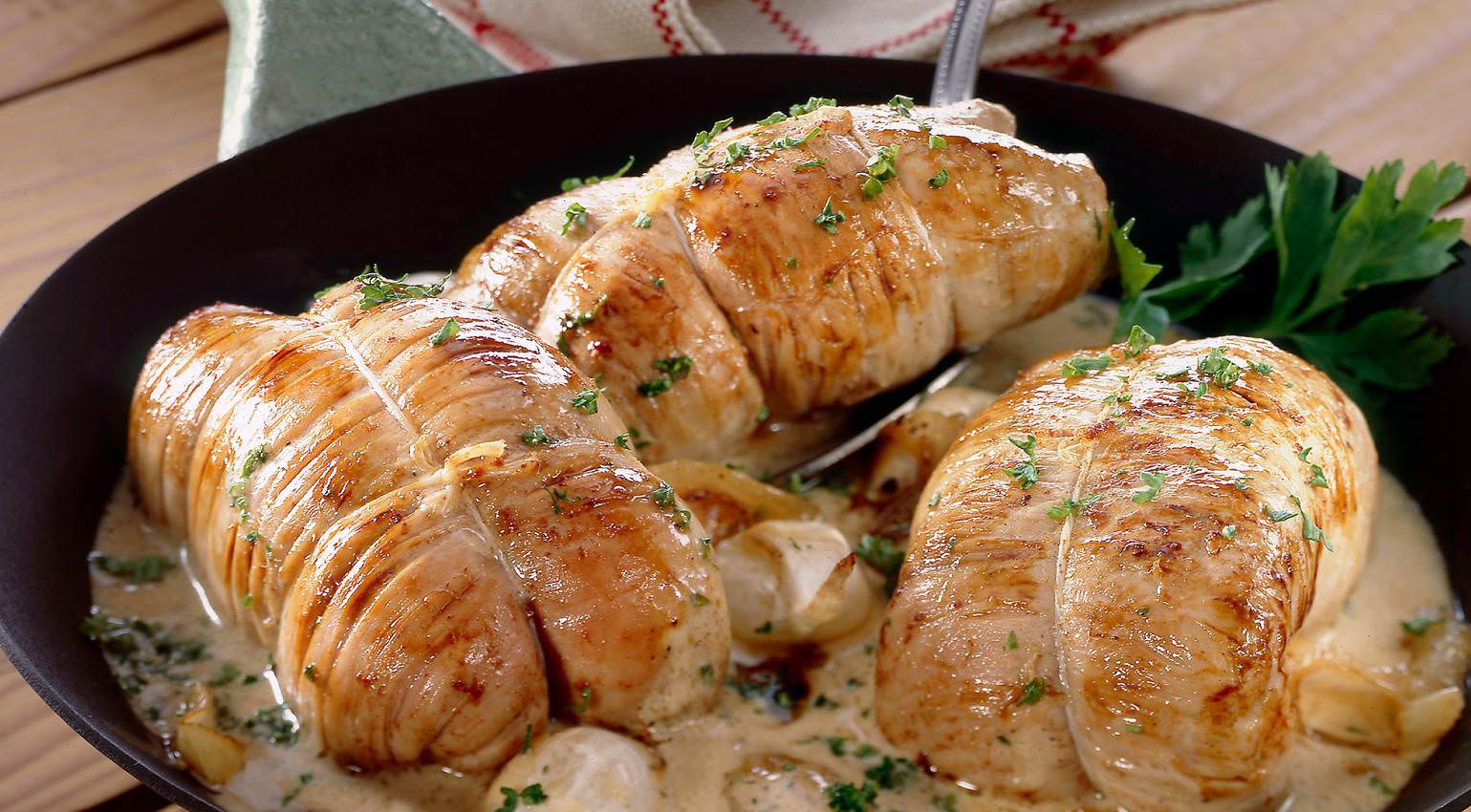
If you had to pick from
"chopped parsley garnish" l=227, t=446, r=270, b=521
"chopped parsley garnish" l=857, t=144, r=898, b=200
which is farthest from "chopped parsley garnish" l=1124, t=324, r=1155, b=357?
"chopped parsley garnish" l=227, t=446, r=270, b=521

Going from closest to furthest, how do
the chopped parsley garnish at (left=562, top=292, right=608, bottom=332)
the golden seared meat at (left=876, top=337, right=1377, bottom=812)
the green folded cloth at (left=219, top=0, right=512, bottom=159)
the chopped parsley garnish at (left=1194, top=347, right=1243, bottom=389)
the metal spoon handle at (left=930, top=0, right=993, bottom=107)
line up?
the golden seared meat at (left=876, top=337, right=1377, bottom=812)
the chopped parsley garnish at (left=1194, top=347, right=1243, bottom=389)
the chopped parsley garnish at (left=562, top=292, right=608, bottom=332)
the green folded cloth at (left=219, top=0, right=512, bottom=159)
the metal spoon handle at (left=930, top=0, right=993, bottom=107)

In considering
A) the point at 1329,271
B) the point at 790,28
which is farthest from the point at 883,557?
the point at 790,28

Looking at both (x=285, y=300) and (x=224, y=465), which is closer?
(x=224, y=465)

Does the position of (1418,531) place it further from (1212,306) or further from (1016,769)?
(1016,769)

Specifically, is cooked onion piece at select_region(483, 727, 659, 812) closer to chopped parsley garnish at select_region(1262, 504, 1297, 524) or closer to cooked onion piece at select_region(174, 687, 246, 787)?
cooked onion piece at select_region(174, 687, 246, 787)

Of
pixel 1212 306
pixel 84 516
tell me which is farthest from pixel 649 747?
pixel 1212 306
